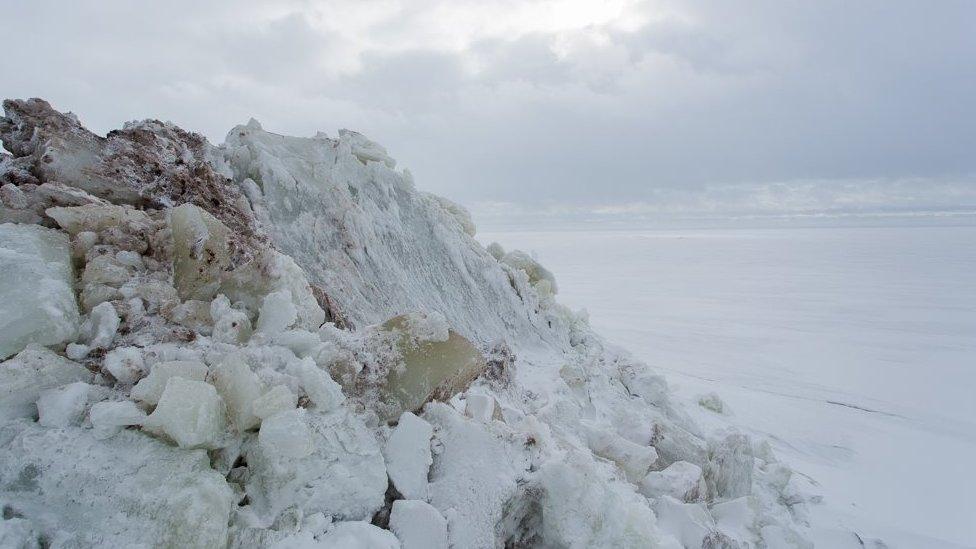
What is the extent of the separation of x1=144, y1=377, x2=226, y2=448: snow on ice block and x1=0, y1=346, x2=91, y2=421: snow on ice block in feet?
1.76

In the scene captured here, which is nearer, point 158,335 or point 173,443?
point 173,443

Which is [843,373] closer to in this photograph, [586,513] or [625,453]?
[625,453]

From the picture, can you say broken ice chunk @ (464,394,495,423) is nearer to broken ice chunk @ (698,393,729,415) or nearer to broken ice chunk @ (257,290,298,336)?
broken ice chunk @ (257,290,298,336)

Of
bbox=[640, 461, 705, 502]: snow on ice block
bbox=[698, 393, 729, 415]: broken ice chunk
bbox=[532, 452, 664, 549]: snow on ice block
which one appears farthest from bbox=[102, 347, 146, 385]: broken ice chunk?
bbox=[698, 393, 729, 415]: broken ice chunk

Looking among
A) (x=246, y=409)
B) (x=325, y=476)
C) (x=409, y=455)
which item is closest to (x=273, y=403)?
(x=246, y=409)

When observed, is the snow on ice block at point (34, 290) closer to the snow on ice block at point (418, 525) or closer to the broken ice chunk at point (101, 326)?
the broken ice chunk at point (101, 326)

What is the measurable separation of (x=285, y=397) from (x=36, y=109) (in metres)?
3.71

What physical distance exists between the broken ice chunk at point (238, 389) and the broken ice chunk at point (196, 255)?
37.8 inches

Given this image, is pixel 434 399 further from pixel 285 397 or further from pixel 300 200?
pixel 300 200

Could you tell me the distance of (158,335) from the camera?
3164mm

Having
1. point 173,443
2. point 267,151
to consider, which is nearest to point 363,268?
point 267,151

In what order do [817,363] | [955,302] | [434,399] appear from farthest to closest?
[955,302]
[817,363]
[434,399]

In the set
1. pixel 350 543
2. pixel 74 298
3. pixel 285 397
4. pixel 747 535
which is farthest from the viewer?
pixel 747 535

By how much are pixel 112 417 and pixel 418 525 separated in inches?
59.0
